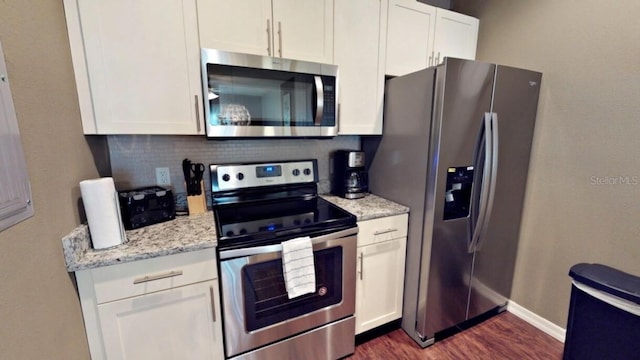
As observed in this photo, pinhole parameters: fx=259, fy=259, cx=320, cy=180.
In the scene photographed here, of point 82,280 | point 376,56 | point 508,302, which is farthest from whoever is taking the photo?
point 508,302

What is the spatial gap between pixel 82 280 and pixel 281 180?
1.11m

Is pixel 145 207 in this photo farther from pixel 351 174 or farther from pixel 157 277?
pixel 351 174

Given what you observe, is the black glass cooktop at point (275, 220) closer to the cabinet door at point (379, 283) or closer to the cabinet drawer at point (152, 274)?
the cabinet drawer at point (152, 274)

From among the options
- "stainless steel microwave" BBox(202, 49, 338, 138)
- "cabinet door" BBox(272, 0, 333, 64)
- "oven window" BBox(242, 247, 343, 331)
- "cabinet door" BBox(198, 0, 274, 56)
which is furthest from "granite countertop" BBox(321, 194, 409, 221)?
"cabinet door" BBox(198, 0, 274, 56)

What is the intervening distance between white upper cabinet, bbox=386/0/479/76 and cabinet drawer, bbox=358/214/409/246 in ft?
3.36

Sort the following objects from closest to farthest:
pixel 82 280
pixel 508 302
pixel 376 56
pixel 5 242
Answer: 1. pixel 5 242
2. pixel 82 280
3. pixel 376 56
4. pixel 508 302

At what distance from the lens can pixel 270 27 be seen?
144 cm

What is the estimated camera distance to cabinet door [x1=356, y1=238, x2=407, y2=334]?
1646 mm

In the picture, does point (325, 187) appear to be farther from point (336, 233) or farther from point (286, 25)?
point (286, 25)

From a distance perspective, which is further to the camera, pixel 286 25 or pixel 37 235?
pixel 286 25

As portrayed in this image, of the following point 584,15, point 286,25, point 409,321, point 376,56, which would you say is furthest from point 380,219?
point 584,15

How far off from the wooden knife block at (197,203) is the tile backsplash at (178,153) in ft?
0.50

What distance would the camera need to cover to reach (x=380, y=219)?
163 centimetres

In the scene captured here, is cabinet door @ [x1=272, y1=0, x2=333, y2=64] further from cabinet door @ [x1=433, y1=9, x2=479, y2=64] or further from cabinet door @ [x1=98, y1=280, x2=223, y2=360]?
cabinet door @ [x1=98, y1=280, x2=223, y2=360]
